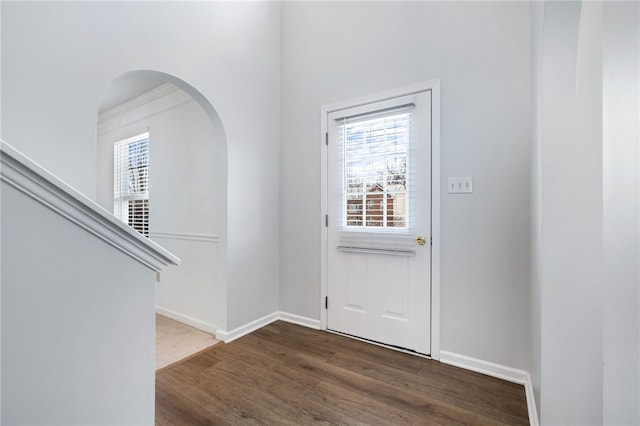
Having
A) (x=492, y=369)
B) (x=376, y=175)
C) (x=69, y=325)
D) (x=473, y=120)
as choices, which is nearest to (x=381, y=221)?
(x=376, y=175)

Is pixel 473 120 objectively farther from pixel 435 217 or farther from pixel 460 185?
pixel 435 217

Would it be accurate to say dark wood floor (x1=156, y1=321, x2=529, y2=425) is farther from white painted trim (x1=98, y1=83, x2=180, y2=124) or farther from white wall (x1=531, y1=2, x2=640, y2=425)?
white painted trim (x1=98, y1=83, x2=180, y2=124)

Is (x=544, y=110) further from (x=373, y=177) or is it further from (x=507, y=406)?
(x=507, y=406)

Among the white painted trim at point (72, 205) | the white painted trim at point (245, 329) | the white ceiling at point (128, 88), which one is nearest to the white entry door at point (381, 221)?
the white painted trim at point (245, 329)

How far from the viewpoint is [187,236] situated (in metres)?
3.09

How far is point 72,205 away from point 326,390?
1702 millimetres

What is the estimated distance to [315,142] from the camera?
2.85 meters

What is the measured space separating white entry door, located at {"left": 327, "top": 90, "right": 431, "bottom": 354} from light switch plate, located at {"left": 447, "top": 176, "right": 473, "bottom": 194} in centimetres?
16

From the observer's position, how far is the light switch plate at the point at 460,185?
2.11 m

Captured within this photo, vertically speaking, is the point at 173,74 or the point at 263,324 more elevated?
the point at 173,74

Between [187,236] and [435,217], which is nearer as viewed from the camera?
[435,217]

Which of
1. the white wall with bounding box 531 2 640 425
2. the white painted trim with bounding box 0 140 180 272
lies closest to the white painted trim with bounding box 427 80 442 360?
the white wall with bounding box 531 2 640 425

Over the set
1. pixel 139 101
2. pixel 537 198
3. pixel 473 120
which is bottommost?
pixel 537 198

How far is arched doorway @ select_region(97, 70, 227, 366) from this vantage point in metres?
2.69
